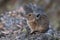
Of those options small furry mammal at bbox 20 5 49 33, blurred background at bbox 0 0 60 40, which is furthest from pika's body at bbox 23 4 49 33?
blurred background at bbox 0 0 60 40

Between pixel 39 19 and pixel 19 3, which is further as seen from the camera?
pixel 19 3

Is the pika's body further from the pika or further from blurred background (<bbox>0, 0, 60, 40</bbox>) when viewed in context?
blurred background (<bbox>0, 0, 60, 40</bbox>)

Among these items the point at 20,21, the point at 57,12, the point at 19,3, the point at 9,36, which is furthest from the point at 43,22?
the point at 19,3

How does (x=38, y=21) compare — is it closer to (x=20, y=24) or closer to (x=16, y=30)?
(x=16, y=30)

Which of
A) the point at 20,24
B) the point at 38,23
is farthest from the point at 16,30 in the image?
the point at 38,23

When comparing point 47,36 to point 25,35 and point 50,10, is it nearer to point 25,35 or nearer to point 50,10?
point 25,35

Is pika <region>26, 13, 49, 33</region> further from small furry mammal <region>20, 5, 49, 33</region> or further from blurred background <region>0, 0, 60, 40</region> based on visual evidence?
blurred background <region>0, 0, 60, 40</region>

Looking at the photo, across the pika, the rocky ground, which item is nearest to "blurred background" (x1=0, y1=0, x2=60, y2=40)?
the rocky ground

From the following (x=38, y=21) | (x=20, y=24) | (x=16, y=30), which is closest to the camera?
(x=38, y=21)

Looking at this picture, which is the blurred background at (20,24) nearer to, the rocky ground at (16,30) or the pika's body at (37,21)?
the rocky ground at (16,30)

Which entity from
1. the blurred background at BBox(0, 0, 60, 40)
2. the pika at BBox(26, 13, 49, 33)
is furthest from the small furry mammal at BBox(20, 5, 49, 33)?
the blurred background at BBox(0, 0, 60, 40)

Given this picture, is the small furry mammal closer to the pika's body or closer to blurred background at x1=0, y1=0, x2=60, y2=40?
the pika's body
